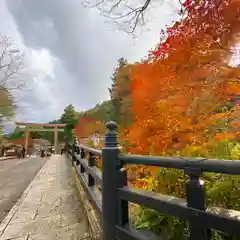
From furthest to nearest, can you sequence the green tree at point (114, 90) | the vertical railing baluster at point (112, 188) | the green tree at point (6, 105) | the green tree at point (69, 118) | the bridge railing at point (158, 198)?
1. the green tree at point (69, 118)
2. the green tree at point (114, 90)
3. the green tree at point (6, 105)
4. the vertical railing baluster at point (112, 188)
5. the bridge railing at point (158, 198)

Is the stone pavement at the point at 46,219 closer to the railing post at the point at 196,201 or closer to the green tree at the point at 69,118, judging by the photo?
the railing post at the point at 196,201

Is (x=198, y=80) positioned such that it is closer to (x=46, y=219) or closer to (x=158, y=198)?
(x=46, y=219)

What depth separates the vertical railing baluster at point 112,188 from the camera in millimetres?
2203

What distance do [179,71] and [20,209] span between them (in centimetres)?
496

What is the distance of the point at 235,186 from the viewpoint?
67.1 inches

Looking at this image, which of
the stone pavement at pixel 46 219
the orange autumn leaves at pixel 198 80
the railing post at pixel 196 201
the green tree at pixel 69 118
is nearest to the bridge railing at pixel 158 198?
the railing post at pixel 196 201

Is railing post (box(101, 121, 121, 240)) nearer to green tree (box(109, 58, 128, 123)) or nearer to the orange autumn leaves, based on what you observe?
the orange autumn leaves

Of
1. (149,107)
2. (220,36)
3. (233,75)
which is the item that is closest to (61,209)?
(233,75)

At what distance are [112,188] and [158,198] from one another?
25.0 inches

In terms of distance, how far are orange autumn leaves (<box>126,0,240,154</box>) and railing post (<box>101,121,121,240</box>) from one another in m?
2.16

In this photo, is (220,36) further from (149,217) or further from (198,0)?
(149,217)

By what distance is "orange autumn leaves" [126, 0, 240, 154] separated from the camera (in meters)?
5.14

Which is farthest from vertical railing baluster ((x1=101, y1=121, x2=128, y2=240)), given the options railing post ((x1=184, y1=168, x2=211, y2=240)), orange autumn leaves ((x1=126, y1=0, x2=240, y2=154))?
orange autumn leaves ((x1=126, y1=0, x2=240, y2=154))

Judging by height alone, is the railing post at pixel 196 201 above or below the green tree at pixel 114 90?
below
